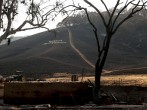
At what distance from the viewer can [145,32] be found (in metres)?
118

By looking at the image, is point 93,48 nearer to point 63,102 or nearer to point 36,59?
point 36,59

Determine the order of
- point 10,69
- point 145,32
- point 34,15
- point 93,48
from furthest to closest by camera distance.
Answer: point 145,32
point 93,48
point 10,69
point 34,15

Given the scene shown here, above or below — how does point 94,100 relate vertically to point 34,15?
below

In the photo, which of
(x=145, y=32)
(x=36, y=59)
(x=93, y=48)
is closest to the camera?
(x=36, y=59)

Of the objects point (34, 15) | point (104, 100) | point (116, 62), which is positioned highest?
point (34, 15)

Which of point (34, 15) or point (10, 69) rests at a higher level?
point (34, 15)

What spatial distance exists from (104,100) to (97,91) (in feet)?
2.19

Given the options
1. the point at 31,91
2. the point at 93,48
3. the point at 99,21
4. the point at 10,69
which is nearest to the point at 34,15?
the point at 31,91

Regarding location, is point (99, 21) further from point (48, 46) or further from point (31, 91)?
point (31, 91)

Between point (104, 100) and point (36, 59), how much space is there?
59793 millimetres

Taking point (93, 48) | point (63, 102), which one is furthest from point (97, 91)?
point (93, 48)

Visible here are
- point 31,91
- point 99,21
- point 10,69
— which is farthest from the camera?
point 99,21

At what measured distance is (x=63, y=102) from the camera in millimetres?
21453

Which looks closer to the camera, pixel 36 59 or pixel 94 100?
pixel 94 100
